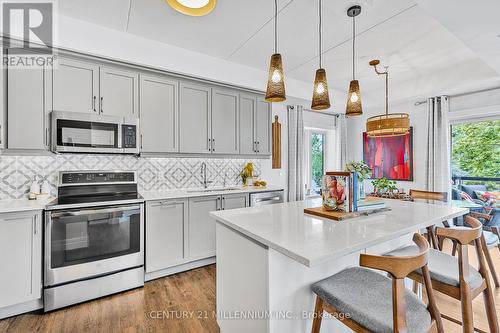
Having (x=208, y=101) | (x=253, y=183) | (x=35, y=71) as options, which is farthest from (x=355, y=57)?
(x=35, y=71)

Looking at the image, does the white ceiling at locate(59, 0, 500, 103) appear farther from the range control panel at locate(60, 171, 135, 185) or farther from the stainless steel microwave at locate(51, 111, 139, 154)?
the range control panel at locate(60, 171, 135, 185)

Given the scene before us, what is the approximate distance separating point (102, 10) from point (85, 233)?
6.81 ft

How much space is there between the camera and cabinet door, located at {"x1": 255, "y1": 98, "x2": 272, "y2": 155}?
381cm

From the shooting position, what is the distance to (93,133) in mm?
2535

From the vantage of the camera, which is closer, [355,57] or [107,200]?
[107,200]

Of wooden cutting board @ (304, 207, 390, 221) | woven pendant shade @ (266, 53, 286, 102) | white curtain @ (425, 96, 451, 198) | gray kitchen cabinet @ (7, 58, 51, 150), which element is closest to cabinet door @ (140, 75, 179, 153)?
gray kitchen cabinet @ (7, 58, 51, 150)

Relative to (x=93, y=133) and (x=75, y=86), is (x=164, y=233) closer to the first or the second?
(x=93, y=133)

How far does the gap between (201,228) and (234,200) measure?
0.56 metres

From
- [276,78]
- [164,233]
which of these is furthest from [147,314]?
[276,78]

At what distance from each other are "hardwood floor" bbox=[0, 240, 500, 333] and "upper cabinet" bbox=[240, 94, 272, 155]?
6.66 ft

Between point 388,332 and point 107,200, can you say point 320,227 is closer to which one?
point 388,332

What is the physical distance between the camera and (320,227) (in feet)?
4.45

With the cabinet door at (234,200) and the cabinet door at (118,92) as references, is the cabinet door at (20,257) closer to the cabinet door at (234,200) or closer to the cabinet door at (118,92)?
the cabinet door at (118,92)

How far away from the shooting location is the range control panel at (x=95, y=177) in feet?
8.32
